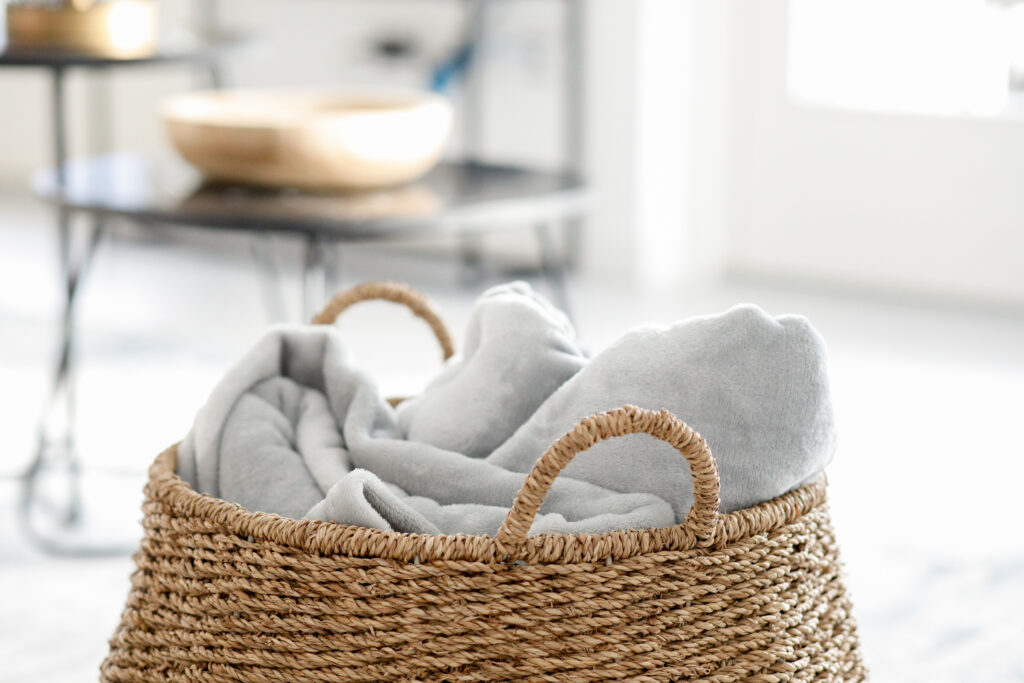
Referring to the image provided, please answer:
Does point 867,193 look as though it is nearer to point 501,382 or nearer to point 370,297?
point 370,297

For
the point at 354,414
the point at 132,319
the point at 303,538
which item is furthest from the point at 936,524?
the point at 132,319

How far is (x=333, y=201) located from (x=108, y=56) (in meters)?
0.45

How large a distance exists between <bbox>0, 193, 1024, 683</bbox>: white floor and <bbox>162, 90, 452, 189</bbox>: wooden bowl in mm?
551

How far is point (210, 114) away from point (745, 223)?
1.91 metres

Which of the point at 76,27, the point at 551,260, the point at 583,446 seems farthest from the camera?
the point at 76,27

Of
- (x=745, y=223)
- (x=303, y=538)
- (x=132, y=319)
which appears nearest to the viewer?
(x=303, y=538)

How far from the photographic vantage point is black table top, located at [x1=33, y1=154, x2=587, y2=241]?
1450 millimetres

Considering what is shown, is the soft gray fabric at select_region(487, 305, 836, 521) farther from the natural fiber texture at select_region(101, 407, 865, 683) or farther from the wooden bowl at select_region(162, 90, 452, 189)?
the wooden bowl at select_region(162, 90, 452, 189)

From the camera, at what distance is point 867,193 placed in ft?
10.4

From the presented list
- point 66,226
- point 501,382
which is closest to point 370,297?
point 501,382

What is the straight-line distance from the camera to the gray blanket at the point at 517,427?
1.02 metres

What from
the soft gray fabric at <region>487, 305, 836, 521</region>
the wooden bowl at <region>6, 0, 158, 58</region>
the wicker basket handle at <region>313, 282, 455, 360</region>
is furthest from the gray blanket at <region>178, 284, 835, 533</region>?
the wooden bowl at <region>6, 0, 158, 58</region>

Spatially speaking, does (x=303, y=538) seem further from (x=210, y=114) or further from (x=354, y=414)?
(x=210, y=114)

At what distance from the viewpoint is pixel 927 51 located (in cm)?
315
